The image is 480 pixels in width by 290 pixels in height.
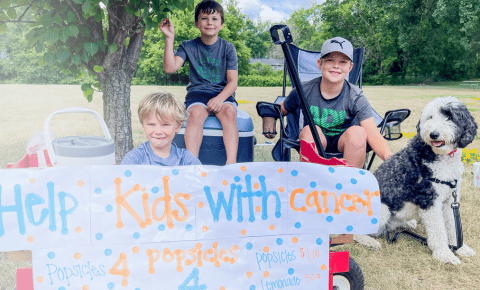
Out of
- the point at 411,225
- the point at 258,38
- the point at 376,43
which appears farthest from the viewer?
the point at 258,38

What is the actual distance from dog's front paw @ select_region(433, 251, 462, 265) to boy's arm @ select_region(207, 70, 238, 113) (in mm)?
1888

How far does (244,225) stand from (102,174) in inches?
22.4

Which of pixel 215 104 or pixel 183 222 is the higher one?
pixel 215 104

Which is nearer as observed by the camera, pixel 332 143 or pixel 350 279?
pixel 350 279

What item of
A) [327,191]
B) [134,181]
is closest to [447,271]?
[327,191]

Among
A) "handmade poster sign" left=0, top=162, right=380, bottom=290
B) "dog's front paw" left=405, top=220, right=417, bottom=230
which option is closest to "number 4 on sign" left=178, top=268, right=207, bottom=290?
"handmade poster sign" left=0, top=162, right=380, bottom=290

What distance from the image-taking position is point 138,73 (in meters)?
27.7

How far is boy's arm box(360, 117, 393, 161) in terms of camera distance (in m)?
2.41

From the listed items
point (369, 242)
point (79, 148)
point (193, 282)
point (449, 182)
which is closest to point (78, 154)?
point (79, 148)

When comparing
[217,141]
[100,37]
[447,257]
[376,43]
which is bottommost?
[447,257]

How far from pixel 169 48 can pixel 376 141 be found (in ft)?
5.46

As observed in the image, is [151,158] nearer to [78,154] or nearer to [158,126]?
[158,126]

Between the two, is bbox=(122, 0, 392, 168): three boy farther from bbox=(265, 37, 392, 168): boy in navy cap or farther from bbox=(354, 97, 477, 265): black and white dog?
bbox=(354, 97, 477, 265): black and white dog

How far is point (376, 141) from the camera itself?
246cm
